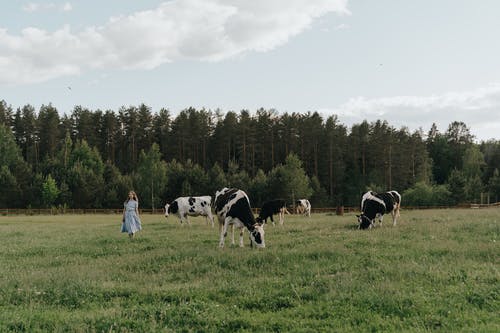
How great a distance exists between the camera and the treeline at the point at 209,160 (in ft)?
248

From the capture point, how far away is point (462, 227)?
67.4 feet

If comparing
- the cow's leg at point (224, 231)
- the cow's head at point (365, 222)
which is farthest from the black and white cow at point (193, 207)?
the cow's leg at point (224, 231)

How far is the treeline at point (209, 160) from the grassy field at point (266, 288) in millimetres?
58003

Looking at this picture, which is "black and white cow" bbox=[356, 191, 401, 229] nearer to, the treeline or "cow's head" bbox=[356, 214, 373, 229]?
"cow's head" bbox=[356, 214, 373, 229]

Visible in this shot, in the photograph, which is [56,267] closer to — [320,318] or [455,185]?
[320,318]

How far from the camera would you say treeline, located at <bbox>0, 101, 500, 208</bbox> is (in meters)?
75.7

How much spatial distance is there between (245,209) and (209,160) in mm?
73976

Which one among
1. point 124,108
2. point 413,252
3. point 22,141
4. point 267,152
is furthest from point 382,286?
point 22,141

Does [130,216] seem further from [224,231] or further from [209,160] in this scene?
[209,160]

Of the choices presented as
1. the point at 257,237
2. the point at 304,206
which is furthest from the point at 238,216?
the point at 304,206

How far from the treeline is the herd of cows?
135 feet

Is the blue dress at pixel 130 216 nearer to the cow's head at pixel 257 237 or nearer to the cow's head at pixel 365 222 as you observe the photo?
the cow's head at pixel 257 237

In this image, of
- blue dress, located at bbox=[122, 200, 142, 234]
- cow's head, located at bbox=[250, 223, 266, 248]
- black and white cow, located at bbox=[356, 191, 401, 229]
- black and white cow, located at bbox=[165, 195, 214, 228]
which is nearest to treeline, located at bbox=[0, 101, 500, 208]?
black and white cow, located at bbox=[165, 195, 214, 228]

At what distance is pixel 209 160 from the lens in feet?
297
